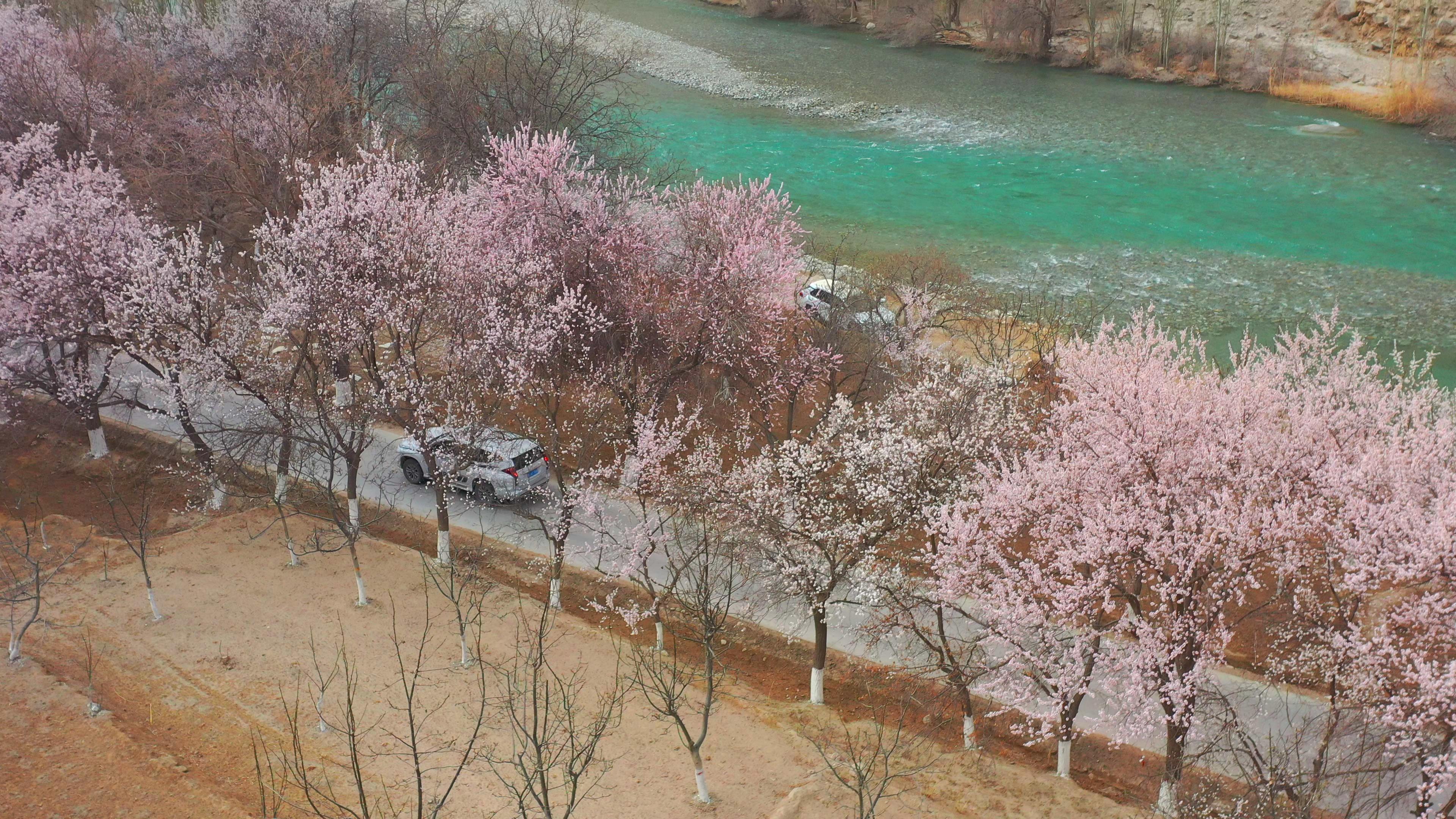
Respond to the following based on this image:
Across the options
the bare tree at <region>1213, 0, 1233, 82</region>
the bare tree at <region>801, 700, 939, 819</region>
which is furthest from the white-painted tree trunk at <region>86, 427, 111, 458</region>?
the bare tree at <region>1213, 0, 1233, 82</region>

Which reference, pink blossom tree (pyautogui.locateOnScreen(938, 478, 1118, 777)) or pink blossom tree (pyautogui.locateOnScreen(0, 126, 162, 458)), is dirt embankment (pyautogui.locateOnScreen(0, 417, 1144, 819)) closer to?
pink blossom tree (pyautogui.locateOnScreen(938, 478, 1118, 777))

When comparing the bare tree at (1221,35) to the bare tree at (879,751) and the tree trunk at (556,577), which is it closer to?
the tree trunk at (556,577)

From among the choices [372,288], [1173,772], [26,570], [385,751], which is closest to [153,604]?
[26,570]

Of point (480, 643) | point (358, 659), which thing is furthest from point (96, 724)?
point (480, 643)

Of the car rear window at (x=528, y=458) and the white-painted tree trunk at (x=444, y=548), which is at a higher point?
the car rear window at (x=528, y=458)

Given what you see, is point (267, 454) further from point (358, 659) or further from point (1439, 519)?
point (1439, 519)

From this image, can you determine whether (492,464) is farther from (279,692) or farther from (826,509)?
(826,509)

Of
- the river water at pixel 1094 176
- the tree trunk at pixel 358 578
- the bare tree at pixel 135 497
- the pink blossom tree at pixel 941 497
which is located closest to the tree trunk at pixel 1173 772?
the pink blossom tree at pixel 941 497
